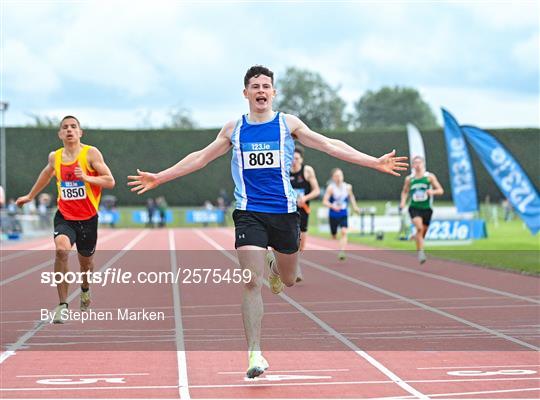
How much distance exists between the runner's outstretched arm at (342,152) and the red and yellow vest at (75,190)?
12.4 ft

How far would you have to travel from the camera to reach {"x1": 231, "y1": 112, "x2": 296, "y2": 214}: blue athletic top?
8.09 metres

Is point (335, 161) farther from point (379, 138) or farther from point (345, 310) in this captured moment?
point (345, 310)

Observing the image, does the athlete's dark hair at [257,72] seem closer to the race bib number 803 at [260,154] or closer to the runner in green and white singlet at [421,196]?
the race bib number 803 at [260,154]

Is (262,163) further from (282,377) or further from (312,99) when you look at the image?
(312,99)

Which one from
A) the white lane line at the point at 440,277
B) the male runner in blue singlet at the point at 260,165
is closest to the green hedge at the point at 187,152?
the white lane line at the point at 440,277

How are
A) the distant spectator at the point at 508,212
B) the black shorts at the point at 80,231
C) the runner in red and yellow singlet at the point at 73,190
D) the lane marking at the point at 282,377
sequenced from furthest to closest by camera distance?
the distant spectator at the point at 508,212, the black shorts at the point at 80,231, the runner in red and yellow singlet at the point at 73,190, the lane marking at the point at 282,377

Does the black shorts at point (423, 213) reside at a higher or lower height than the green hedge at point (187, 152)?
lower

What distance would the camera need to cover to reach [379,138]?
220 ft

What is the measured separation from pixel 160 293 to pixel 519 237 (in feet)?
69.3

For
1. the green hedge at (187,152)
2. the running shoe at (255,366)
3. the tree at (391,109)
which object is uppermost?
the tree at (391,109)

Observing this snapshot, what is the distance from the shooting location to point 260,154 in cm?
807

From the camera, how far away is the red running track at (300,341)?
7457mm

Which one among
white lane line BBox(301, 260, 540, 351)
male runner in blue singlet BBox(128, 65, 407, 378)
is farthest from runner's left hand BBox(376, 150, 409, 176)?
white lane line BBox(301, 260, 540, 351)

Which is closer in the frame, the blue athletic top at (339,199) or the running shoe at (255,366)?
the running shoe at (255,366)
